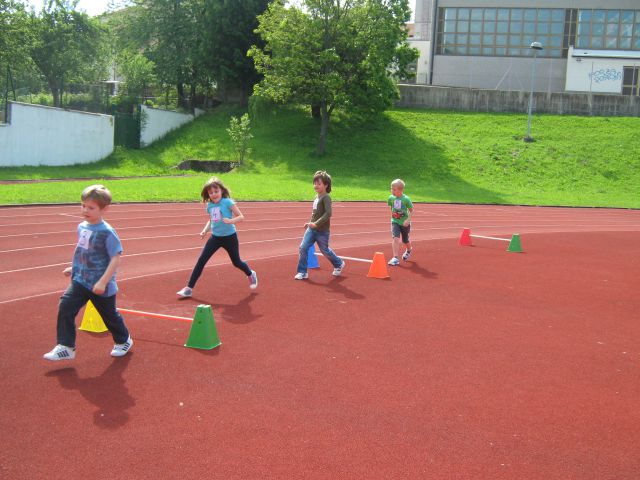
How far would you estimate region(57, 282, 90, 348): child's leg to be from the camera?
564 centimetres

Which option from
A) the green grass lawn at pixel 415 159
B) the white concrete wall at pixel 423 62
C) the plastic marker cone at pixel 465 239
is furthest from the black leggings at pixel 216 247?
the white concrete wall at pixel 423 62

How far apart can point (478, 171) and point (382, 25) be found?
9264 mm

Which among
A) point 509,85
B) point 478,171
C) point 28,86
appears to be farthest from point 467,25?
point 28,86

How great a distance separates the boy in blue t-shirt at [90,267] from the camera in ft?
18.2

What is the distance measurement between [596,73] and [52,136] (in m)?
34.7

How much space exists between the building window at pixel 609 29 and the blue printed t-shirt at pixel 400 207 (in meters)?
40.4

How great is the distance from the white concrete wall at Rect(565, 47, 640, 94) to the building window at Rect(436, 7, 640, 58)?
1637 millimetres

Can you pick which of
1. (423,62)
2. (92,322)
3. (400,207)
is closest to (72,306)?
(92,322)

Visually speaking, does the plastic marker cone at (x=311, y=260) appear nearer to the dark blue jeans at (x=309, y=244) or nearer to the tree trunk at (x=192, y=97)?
the dark blue jeans at (x=309, y=244)

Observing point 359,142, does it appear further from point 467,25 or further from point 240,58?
point 467,25

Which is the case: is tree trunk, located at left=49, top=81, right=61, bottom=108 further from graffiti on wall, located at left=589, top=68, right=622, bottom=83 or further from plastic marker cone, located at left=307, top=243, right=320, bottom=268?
graffiti on wall, located at left=589, top=68, right=622, bottom=83

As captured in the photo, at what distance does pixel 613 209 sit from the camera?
2641cm

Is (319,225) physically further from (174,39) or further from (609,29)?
(609,29)

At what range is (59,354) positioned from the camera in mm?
5664
